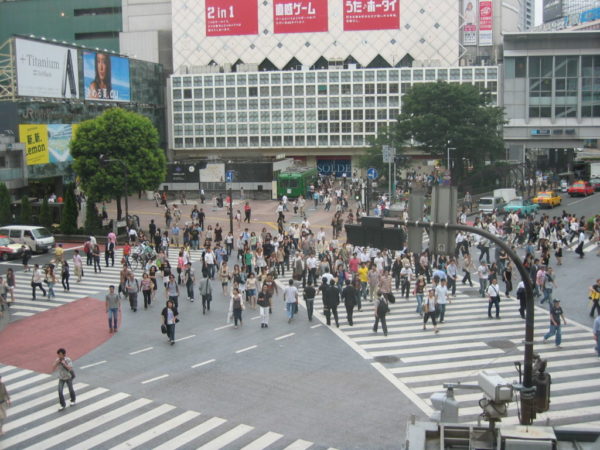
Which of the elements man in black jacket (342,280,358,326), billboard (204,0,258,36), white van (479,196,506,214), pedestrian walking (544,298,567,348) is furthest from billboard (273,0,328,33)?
pedestrian walking (544,298,567,348)

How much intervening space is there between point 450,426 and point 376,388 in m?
6.82

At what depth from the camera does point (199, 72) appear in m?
87.9

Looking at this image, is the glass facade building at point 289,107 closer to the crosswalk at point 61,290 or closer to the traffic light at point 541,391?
the crosswalk at point 61,290

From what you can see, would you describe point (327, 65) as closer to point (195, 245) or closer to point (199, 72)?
point (199, 72)

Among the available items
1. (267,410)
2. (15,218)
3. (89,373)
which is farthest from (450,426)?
(15,218)

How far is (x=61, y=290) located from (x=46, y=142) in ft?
106

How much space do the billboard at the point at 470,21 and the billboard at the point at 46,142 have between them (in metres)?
48.5

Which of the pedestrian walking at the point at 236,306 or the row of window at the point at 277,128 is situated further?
the row of window at the point at 277,128

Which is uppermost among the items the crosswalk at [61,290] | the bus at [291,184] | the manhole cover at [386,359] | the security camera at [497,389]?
the bus at [291,184]

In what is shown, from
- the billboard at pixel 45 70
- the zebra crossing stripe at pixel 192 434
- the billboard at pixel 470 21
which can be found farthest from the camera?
the billboard at pixel 470 21

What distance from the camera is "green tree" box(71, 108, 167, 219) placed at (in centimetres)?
4775

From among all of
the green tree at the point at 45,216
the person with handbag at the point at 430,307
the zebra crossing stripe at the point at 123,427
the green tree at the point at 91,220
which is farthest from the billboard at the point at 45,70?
the zebra crossing stripe at the point at 123,427

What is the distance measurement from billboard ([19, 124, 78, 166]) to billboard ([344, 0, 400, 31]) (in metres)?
37.5

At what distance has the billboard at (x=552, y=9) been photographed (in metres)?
189
